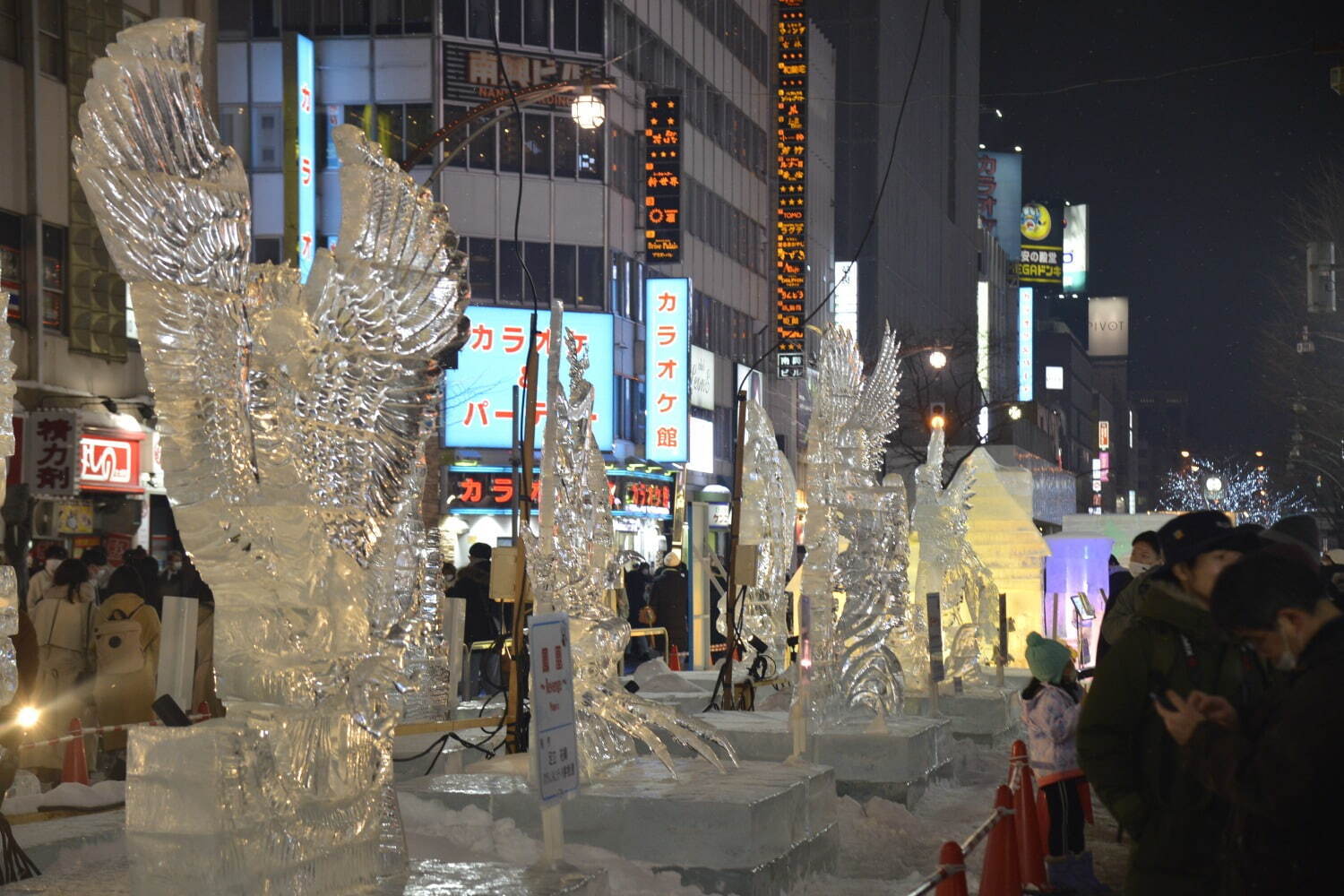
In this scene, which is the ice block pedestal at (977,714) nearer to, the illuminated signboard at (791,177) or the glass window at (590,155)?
the glass window at (590,155)

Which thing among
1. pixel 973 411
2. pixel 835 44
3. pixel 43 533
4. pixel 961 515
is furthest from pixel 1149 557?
pixel 835 44

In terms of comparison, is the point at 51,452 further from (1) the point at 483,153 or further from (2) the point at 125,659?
(1) the point at 483,153

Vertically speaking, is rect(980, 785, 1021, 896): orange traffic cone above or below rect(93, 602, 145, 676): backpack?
below

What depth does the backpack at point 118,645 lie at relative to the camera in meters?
12.4

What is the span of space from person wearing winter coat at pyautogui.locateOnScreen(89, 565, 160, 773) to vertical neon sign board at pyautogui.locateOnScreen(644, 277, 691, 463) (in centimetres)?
3009

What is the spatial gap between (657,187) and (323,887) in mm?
36570


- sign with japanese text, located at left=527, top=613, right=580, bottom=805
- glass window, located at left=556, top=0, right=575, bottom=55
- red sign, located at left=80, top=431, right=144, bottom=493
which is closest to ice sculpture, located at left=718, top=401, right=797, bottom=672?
red sign, located at left=80, top=431, right=144, bottom=493

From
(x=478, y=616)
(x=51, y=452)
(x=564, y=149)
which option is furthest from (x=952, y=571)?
(x=564, y=149)

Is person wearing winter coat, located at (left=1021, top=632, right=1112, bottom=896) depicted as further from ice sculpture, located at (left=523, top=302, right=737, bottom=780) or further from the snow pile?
the snow pile

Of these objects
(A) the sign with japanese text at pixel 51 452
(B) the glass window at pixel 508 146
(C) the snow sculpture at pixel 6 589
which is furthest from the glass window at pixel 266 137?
(C) the snow sculpture at pixel 6 589

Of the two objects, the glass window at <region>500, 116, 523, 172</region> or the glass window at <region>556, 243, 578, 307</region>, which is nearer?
the glass window at <region>500, 116, 523, 172</region>

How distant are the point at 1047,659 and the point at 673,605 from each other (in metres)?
11.2

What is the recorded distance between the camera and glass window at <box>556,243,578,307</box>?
132 ft

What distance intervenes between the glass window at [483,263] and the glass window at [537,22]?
15.8ft
